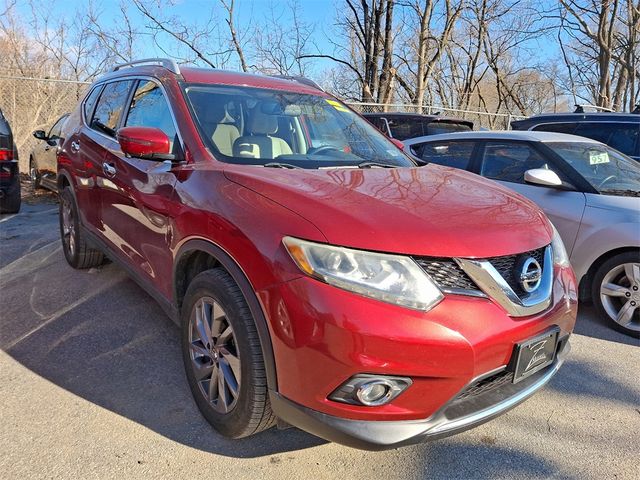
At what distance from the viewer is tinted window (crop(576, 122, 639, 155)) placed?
20.2 feet

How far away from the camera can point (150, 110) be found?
10.8ft

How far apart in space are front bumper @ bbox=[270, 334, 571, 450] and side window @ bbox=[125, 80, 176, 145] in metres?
1.71

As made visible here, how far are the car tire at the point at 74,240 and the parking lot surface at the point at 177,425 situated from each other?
0.90 metres

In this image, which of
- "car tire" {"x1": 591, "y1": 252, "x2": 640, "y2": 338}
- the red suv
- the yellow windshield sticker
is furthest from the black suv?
the red suv

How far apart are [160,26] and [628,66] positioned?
60.8 ft

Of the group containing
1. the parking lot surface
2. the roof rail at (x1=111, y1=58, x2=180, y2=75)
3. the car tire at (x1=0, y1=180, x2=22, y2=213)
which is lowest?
the parking lot surface

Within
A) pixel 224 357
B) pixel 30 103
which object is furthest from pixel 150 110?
pixel 30 103

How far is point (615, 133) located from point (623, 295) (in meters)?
3.40

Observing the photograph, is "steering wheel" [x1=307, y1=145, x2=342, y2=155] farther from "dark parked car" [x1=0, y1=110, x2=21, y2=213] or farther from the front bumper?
"dark parked car" [x1=0, y1=110, x2=21, y2=213]

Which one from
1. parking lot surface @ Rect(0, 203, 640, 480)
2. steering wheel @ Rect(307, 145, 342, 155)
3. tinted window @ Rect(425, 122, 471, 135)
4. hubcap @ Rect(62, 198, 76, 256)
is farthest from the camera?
tinted window @ Rect(425, 122, 471, 135)

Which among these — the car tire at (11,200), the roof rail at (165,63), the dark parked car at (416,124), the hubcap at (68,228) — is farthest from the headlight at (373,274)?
the dark parked car at (416,124)

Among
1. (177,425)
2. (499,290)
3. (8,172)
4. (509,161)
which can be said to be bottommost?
(177,425)

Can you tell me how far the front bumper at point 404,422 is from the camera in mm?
1844

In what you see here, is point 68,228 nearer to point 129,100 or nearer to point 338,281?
point 129,100
